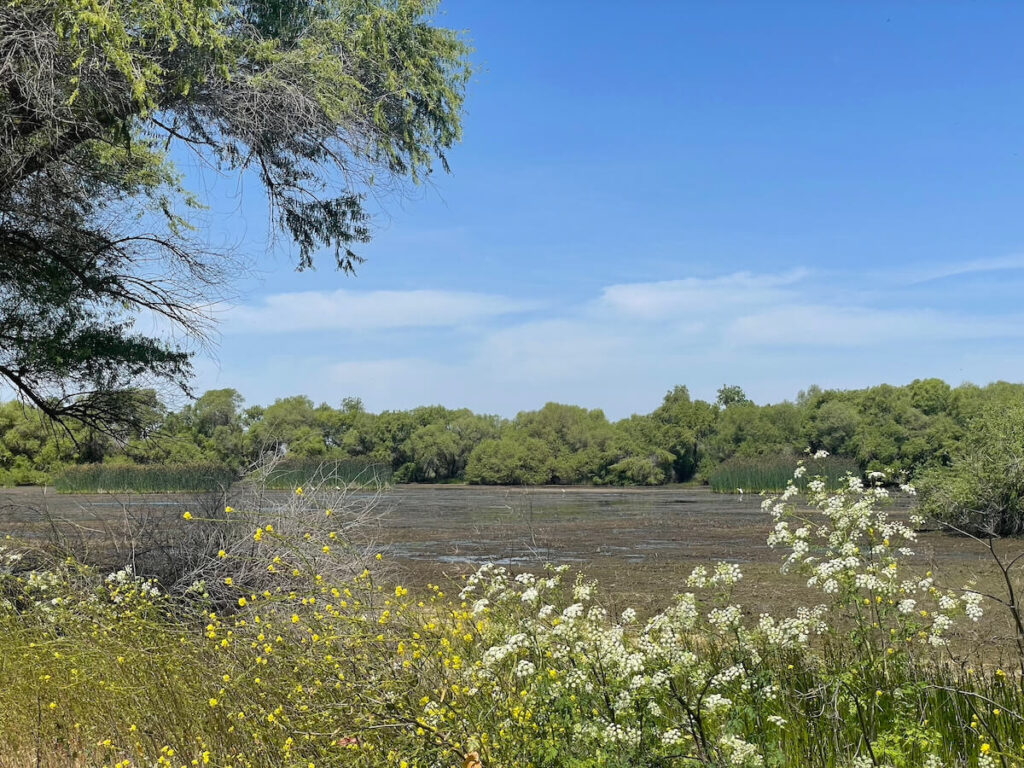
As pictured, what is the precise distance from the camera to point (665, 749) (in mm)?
2936

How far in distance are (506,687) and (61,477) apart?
37241 mm

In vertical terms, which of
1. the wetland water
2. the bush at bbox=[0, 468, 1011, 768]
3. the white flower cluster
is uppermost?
the white flower cluster

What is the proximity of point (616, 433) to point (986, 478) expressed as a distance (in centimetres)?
4935

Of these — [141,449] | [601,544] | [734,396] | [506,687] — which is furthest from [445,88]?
[734,396]

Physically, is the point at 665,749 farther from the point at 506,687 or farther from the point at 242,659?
the point at 242,659

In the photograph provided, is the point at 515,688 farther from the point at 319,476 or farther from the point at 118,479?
the point at 118,479

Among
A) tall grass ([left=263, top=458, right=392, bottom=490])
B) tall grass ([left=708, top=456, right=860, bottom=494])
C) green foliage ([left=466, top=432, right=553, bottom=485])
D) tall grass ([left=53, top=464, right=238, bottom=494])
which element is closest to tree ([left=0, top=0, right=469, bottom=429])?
tall grass ([left=263, top=458, right=392, bottom=490])

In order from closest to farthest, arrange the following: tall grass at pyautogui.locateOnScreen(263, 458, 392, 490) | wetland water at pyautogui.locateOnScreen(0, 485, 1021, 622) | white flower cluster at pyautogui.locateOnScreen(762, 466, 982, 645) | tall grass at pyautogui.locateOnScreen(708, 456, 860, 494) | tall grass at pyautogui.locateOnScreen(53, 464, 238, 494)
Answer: white flower cluster at pyautogui.locateOnScreen(762, 466, 982, 645), tall grass at pyautogui.locateOnScreen(263, 458, 392, 490), wetland water at pyautogui.locateOnScreen(0, 485, 1021, 622), tall grass at pyautogui.locateOnScreen(53, 464, 238, 494), tall grass at pyautogui.locateOnScreen(708, 456, 860, 494)

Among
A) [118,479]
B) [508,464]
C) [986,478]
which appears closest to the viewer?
[986,478]

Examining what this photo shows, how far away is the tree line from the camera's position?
55156 mm

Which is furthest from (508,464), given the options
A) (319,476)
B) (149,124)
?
(149,124)

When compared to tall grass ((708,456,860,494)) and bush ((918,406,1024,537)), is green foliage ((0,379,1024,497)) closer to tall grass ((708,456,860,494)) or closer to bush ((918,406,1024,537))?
tall grass ((708,456,860,494))

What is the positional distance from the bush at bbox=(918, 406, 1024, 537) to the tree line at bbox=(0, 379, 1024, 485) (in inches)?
1117

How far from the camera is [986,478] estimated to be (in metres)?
18.8
